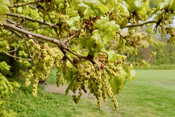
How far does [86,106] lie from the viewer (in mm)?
8375

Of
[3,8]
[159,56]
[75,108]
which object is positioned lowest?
[75,108]

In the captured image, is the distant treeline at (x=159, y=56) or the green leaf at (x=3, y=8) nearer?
the green leaf at (x=3, y=8)

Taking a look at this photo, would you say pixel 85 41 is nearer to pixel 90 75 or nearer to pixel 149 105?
pixel 90 75

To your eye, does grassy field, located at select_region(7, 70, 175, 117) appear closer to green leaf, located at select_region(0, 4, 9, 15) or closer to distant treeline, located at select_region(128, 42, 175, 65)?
green leaf, located at select_region(0, 4, 9, 15)

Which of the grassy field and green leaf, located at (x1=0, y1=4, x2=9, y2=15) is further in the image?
the grassy field

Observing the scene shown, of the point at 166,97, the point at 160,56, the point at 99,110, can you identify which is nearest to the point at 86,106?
the point at 99,110

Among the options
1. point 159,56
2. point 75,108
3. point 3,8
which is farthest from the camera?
point 159,56

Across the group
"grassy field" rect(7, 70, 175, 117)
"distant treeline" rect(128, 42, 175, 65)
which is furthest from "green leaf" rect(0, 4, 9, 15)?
"distant treeline" rect(128, 42, 175, 65)

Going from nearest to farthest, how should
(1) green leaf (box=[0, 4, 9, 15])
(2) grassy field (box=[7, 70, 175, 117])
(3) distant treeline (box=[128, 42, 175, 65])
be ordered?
(1) green leaf (box=[0, 4, 9, 15]) < (2) grassy field (box=[7, 70, 175, 117]) < (3) distant treeline (box=[128, 42, 175, 65])

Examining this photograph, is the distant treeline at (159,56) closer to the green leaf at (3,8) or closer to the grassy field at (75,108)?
the grassy field at (75,108)

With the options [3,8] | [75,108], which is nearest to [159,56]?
[75,108]

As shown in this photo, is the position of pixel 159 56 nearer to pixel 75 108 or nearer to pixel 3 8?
pixel 75 108

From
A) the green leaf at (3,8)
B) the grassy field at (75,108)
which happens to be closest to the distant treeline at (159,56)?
the grassy field at (75,108)

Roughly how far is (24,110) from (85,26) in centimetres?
651
